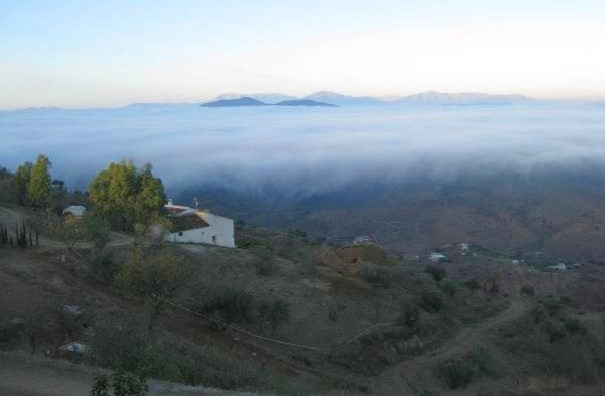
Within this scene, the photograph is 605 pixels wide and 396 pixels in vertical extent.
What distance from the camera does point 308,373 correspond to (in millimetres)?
20391

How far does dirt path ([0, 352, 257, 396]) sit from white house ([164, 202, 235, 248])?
26.9 meters

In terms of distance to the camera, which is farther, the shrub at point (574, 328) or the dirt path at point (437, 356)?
the shrub at point (574, 328)

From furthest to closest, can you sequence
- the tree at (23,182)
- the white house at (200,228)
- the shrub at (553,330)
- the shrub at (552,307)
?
1. the tree at (23,182)
2. the white house at (200,228)
3. the shrub at (552,307)
4. the shrub at (553,330)

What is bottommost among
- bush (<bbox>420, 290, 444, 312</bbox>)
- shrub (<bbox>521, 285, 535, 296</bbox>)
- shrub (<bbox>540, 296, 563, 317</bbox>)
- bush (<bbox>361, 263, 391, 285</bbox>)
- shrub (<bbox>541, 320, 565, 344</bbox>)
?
shrub (<bbox>521, 285, 535, 296</bbox>)

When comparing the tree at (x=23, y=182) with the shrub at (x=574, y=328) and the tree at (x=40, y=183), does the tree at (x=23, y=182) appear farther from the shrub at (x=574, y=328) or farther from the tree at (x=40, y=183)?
the shrub at (x=574, y=328)

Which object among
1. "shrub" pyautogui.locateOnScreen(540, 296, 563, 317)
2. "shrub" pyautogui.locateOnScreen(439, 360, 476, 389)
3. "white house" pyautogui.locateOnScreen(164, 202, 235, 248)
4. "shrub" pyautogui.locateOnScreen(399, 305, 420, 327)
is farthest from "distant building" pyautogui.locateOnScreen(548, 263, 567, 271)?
"shrub" pyautogui.locateOnScreen(439, 360, 476, 389)

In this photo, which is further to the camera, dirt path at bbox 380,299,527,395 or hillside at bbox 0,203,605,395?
dirt path at bbox 380,299,527,395

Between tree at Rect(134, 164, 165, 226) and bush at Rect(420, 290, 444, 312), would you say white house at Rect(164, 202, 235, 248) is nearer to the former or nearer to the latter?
tree at Rect(134, 164, 165, 226)

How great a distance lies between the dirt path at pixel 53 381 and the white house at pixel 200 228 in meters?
26.9

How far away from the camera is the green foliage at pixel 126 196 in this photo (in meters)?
37.6

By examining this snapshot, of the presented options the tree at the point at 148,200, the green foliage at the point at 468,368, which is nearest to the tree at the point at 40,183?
the tree at the point at 148,200

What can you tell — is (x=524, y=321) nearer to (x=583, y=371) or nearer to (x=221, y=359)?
(x=583, y=371)

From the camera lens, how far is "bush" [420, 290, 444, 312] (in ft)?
103

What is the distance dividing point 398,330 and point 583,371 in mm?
7466
